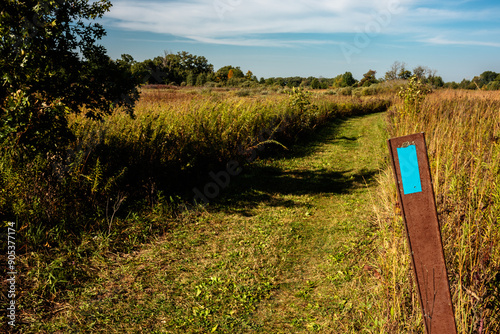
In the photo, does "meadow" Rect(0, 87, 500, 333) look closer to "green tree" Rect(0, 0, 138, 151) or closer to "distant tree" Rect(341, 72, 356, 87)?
"green tree" Rect(0, 0, 138, 151)

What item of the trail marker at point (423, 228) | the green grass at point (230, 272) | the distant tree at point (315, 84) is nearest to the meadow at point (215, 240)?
the green grass at point (230, 272)

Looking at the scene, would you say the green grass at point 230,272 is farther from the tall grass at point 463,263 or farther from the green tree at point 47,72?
the green tree at point 47,72

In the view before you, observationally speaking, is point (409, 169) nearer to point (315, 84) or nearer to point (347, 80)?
point (315, 84)

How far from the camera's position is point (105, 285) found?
11.0 feet

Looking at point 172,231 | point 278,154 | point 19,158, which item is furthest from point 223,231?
point 278,154

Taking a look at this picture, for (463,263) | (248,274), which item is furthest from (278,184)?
(463,263)

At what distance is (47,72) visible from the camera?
12.5 ft

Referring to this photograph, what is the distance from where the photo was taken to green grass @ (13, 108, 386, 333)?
2918 mm

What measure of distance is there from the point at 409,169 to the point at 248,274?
2415 mm

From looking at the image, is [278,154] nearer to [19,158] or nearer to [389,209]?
[389,209]

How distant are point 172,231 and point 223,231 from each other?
711mm

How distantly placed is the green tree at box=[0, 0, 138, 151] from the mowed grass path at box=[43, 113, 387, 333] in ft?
5.62

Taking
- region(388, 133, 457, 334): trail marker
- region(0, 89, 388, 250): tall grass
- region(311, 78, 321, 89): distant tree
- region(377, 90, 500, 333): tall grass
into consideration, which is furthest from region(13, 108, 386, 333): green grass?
region(311, 78, 321, 89): distant tree

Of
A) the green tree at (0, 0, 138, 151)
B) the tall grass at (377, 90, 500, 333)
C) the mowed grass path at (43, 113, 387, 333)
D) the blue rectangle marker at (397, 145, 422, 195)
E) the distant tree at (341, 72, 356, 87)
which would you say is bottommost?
the mowed grass path at (43, 113, 387, 333)
